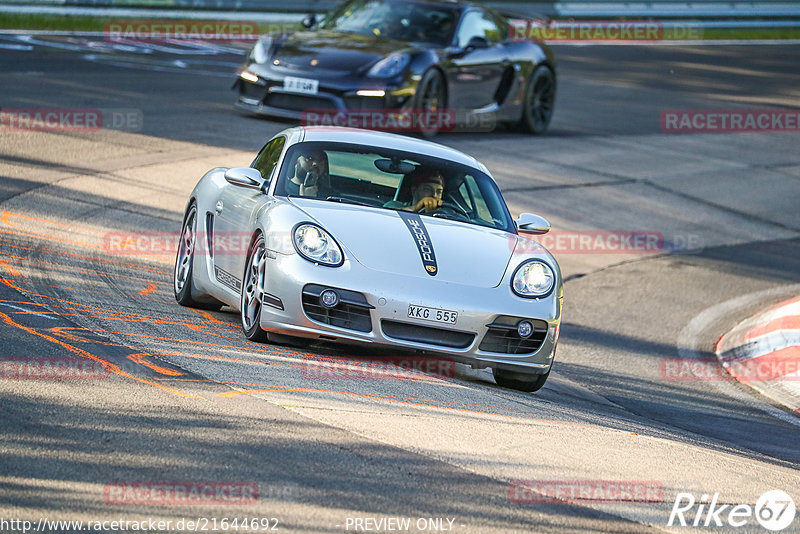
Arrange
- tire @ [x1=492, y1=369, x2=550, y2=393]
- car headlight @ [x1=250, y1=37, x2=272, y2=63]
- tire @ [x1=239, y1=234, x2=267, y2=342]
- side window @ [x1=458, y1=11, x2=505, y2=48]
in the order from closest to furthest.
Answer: tire @ [x1=239, y1=234, x2=267, y2=342] → tire @ [x1=492, y1=369, x2=550, y2=393] → car headlight @ [x1=250, y1=37, x2=272, y2=63] → side window @ [x1=458, y1=11, x2=505, y2=48]

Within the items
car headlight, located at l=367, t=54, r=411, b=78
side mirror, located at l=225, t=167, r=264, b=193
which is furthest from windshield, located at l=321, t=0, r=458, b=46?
side mirror, located at l=225, t=167, r=264, b=193

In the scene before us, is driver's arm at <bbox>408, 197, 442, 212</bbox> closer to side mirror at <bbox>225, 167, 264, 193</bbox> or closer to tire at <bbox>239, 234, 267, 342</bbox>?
side mirror at <bbox>225, 167, 264, 193</bbox>

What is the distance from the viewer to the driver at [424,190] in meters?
7.84

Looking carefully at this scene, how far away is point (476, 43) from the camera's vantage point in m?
16.2

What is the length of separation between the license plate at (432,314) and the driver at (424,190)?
3.91 ft

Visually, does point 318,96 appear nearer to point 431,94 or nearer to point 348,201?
point 431,94

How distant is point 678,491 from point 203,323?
11.7 feet

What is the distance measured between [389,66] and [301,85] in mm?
1127

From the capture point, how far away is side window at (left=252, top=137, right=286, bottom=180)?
8.16 meters

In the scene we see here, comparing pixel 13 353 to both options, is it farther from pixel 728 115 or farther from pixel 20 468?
pixel 728 115

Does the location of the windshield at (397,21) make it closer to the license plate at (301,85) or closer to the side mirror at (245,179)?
the license plate at (301,85)

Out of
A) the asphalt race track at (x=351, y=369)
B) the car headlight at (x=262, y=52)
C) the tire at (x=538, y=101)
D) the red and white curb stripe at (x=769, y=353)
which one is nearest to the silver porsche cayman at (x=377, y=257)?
the asphalt race track at (x=351, y=369)

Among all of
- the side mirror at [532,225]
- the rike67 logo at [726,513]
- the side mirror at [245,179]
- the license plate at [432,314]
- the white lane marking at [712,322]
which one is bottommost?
the white lane marking at [712,322]

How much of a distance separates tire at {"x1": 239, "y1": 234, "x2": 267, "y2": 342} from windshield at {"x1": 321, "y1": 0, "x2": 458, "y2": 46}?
9055 millimetres
